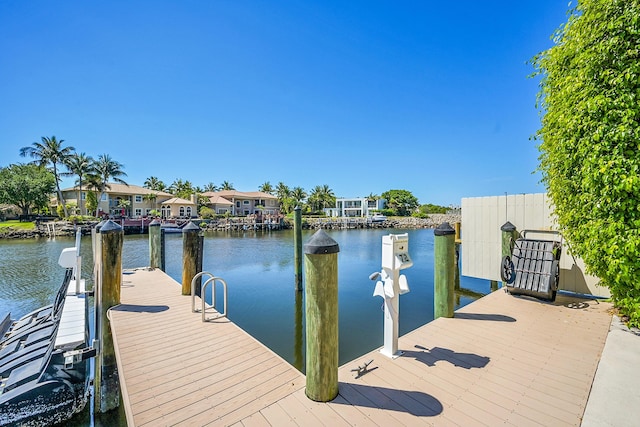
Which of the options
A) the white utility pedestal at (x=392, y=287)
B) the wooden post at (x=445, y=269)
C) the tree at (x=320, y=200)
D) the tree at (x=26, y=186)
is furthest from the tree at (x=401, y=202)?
the white utility pedestal at (x=392, y=287)

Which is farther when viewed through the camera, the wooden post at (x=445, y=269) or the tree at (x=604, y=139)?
the wooden post at (x=445, y=269)

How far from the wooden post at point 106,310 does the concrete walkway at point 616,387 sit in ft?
18.5

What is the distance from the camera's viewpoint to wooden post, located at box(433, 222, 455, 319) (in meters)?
4.36

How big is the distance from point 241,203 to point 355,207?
27724 millimetres

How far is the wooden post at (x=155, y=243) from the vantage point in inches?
338

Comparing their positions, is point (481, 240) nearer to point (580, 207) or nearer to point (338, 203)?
point (580, 207)

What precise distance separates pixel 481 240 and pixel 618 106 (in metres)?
4.96

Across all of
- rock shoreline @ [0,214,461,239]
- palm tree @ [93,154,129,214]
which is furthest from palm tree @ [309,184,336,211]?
palm tree @ [93,154,129,214]

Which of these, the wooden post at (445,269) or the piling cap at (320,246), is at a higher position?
the piling cap at (320,246)

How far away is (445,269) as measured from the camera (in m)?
4.38

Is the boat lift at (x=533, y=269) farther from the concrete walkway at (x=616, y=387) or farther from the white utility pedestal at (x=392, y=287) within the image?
the white utility pedestal at (x=392, y=287)

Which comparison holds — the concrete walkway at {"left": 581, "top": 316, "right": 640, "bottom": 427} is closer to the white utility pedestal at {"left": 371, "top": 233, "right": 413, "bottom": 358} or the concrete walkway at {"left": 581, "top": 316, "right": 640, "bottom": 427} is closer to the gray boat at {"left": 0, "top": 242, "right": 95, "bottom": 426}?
the white utility pedestal at {"left": 371, "top": 233, "right": 413, "bottom": 358}

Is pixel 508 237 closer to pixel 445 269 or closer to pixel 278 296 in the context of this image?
pixel 445 269

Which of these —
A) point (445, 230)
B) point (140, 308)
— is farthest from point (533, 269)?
point (140, 308)
